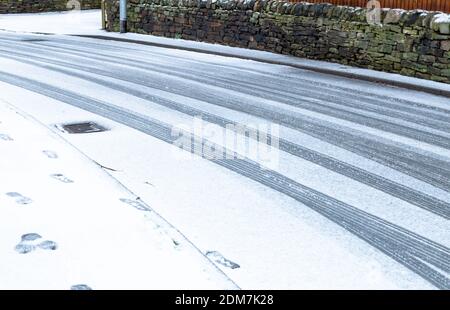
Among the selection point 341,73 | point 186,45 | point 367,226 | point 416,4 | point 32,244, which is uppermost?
point 416,4

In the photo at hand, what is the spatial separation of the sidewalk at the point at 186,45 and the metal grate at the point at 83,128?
633 cm

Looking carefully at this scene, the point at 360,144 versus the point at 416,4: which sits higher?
the point at 416,4

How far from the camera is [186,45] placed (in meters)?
17.9

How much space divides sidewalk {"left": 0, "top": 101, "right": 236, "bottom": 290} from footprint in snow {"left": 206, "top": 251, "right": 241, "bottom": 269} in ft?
0.32

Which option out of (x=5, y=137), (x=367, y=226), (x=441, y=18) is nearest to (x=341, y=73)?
(x=441, y=18)

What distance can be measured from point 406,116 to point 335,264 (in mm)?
5336

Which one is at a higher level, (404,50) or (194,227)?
(404,50)

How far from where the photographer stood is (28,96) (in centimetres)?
923

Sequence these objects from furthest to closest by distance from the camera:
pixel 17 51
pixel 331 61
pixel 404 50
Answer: pixel 17 51 → pixel 331 61 → pixel 404 50

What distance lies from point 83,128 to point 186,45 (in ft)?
35.8

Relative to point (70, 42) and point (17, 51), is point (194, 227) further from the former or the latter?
point (70, 42)

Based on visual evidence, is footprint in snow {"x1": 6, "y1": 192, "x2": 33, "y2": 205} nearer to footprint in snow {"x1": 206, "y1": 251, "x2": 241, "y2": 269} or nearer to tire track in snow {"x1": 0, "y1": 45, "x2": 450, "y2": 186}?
footprint in snow {"x1": 206, "y1": 251, "x2": 241, "y2": 269}

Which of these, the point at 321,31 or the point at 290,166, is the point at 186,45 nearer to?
the point at 321,31
